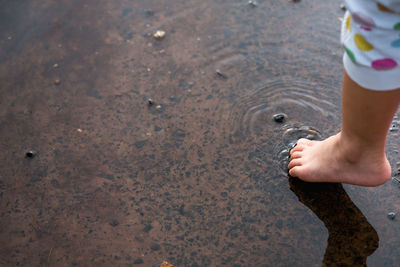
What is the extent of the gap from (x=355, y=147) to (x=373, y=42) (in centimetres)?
45

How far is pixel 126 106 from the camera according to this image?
186 cm

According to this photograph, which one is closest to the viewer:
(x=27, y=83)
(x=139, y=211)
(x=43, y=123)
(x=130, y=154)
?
(x=139, y=211)

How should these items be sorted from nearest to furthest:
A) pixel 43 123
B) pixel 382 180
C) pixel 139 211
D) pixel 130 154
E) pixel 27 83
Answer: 1. pixel 382 180
2. pixel 139 211
3. pixel 130 154
4. pixel 43 123
5. pixel 27 83

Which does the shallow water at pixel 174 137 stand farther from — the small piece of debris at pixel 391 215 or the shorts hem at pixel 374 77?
the shorts hem at pixel 374 77

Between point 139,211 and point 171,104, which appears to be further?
point 171,104

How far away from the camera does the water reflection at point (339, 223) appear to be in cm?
139

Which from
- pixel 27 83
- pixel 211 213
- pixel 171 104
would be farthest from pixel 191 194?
pixel 27 83

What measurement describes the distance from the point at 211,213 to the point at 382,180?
0.64 metres

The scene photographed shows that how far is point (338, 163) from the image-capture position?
144 centimetres

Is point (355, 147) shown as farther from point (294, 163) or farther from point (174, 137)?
point (174, 137)

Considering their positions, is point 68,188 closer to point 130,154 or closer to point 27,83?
point 130,154

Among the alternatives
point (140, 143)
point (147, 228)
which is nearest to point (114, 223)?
point (147, 228)

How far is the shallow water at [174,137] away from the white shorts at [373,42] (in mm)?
645

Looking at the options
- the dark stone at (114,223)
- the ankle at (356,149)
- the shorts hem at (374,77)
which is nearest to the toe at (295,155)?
the ankle at (356,149)
